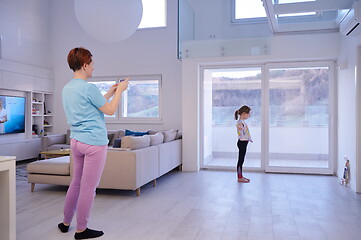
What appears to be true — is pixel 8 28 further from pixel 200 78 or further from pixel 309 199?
pixel 309 199

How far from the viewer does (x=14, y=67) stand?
708cm

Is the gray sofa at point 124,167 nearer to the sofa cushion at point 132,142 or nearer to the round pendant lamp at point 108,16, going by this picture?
the sofa cushion at point 132,142

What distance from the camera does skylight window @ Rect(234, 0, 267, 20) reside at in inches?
215

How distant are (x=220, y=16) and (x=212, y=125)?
202cm

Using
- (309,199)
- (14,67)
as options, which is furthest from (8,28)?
(309,199)

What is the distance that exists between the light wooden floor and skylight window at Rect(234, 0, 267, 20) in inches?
102

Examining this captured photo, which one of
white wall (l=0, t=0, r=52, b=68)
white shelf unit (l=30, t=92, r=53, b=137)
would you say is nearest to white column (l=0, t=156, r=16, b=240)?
white wall (l=0, t=0, r=52, b=68)

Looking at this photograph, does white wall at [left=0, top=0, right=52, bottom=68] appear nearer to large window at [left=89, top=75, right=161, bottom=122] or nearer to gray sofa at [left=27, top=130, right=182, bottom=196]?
large window at [left=89, top=75, right=161, bottom=122]

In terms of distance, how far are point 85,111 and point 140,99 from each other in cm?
519

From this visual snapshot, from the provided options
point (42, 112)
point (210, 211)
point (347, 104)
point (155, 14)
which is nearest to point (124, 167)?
point (210, 211)

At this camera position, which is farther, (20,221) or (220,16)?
(220,16)

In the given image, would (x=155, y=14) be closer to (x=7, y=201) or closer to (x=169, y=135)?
(x=169, y=135)

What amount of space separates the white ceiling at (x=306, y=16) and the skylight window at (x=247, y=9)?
30cm

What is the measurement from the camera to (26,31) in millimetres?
7637
